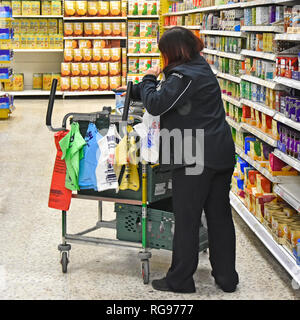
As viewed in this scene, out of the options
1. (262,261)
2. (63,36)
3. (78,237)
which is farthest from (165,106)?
(63,36)

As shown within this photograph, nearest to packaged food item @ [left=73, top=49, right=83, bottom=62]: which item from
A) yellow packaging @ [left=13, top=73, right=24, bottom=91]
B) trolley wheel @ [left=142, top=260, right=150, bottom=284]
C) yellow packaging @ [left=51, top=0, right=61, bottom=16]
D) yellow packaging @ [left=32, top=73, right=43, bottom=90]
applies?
yellow packaging @ [left=51, top=0, right=61, bottom=16]

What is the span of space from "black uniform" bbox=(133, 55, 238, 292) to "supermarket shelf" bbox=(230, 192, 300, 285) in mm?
373

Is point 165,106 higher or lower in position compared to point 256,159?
higher

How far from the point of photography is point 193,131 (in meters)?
A: 3.31

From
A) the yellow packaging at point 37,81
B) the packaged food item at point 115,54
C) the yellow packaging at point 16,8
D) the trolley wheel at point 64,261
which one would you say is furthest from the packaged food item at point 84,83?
the trolley wheel at point 64,261

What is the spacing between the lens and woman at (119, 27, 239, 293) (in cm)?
326

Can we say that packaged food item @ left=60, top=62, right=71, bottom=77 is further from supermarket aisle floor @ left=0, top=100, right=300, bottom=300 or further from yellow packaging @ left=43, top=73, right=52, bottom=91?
supermarket aisle floor @ left=0, top=100, right=300, bottom=300

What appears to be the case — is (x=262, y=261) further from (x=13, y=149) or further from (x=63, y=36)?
(x=63, y=36)

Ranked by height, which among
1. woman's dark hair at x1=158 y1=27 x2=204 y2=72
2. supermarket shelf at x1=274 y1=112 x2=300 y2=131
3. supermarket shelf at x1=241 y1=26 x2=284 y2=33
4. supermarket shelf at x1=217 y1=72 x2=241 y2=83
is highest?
supermarket shelf at x1=241 y1=26 x2=284 y2=33

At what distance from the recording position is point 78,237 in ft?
12.6

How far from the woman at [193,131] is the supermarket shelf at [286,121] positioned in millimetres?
513

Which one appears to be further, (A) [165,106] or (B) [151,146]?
(B) [151,146]
